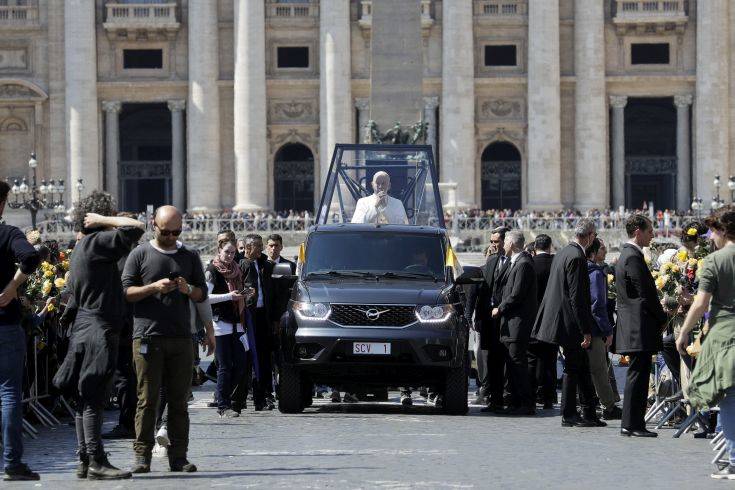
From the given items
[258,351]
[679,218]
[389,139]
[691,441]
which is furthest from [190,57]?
[691,441]

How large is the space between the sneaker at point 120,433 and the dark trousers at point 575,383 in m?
3.94

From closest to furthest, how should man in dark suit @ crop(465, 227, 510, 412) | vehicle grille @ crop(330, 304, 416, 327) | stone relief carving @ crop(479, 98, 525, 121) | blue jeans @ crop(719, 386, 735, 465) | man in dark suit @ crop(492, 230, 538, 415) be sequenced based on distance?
blue jeans @ crop(719, 386, 735, 465) → vehicle grille @ crop(330, 304, 416, 327) → man in dark suit @ crop(492, 230, 538, 415) → man in dark suit @ crop(465, 227, 510, 412) → stone relief carving @ crop(479, 98, 525, 121)

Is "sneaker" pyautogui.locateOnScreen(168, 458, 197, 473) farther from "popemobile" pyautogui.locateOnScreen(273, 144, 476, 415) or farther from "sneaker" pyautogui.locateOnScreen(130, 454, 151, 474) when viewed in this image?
"popemobile" pyautogui.locateOnScreen(273, 144, 476, 415)

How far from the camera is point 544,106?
216 ft

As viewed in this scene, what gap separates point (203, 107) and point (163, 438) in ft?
175

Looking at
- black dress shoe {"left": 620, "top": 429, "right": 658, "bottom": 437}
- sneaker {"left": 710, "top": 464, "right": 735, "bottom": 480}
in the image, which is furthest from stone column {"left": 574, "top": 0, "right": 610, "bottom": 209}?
sneaker {"left": 710, "top": 464, "right": 735, "bottom": 480}

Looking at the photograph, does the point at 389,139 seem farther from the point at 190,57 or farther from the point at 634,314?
the point at 190,57

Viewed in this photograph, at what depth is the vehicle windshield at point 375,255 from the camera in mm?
18703

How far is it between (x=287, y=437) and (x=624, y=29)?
52660mm

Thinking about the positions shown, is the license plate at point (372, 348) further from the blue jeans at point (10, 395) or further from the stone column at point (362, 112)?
the stone column at point (362, 112)

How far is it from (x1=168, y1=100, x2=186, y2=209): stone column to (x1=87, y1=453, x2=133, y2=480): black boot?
180 ft

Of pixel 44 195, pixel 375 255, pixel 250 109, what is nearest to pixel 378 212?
pixel 375 255

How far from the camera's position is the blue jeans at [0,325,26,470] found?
41.8 feet

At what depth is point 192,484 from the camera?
1257cm
